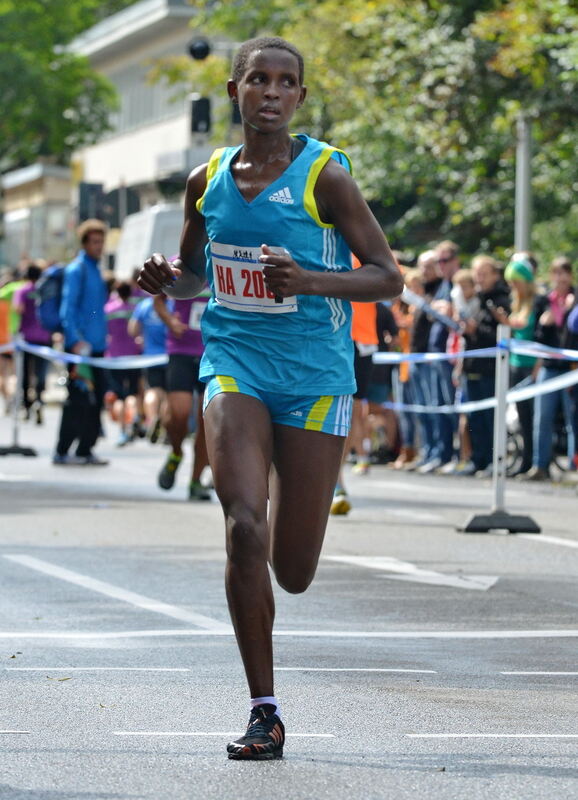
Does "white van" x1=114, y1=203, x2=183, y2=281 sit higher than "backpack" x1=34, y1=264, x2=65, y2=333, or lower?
higher

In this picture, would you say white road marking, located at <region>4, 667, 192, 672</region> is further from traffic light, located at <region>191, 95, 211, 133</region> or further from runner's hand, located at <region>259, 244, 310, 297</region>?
traffic light, located at <region>191, 95, 211, 133</region>

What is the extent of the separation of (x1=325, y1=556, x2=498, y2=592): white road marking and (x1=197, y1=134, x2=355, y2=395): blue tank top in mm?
4101

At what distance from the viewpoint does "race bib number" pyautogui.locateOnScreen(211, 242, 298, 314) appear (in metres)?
6.28

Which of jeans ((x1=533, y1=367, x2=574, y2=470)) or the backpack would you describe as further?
the backpack

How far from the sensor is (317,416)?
6.30 metres

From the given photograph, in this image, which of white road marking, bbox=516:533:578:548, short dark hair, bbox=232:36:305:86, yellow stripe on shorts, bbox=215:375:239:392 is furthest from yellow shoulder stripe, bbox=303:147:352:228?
white road marking, bbox=516:533:578:548

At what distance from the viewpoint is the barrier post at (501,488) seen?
1337 centimetres

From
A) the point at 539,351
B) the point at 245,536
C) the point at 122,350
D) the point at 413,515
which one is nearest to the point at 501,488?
the point at 413,515

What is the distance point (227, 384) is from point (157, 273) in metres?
0.54

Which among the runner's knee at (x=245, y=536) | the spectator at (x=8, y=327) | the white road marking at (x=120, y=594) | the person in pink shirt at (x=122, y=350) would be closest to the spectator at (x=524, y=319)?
the person in pink shirt at (x=122, y=350)

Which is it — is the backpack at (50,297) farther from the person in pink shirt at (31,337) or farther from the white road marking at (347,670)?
the white road marking at (347,670)

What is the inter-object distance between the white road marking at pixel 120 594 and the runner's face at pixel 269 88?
2.80 metres

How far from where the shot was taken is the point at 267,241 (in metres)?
6.31

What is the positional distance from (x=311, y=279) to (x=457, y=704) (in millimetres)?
1510
